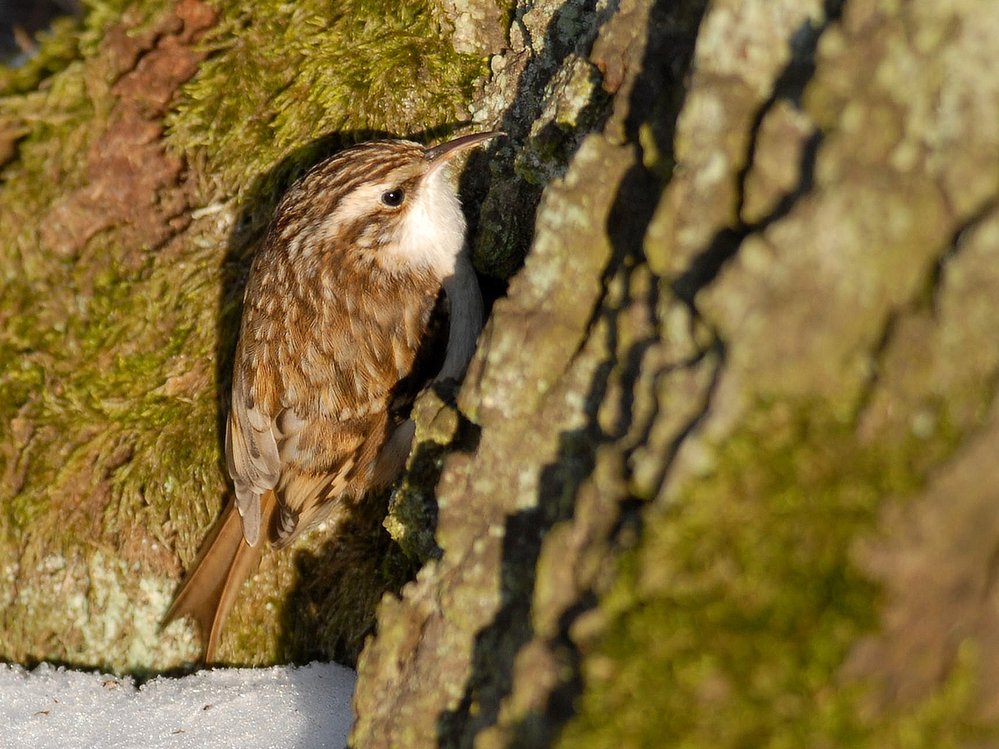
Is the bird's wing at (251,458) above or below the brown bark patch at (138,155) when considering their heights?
below

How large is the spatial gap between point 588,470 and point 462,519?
30 centimetres

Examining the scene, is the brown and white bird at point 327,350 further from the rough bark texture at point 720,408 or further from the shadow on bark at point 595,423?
the shadow on bark at point 595,423

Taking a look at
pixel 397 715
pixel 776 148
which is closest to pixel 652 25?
pixel 776 148

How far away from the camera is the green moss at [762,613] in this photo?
137cm

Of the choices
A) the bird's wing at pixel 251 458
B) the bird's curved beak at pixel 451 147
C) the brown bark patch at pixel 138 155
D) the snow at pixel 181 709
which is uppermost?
the bird's curved beak at pixel 451 147

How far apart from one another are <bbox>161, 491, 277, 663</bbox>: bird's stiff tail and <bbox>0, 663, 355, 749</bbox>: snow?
0.15m

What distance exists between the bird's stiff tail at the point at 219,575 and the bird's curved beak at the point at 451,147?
1063mm

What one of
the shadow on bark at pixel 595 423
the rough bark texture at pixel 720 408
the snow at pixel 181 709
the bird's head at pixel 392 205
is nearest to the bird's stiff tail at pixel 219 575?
the snow at pixel 181 709

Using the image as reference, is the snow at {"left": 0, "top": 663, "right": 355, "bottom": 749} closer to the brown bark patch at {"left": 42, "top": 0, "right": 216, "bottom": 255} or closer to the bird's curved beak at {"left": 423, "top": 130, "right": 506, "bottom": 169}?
the brown bark patch at {"left": 42, "top": 0, "right": 216, "bottom": 255}

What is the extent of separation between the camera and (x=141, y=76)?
298cm

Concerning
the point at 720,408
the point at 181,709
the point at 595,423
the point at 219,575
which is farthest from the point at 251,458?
the point at 720,408

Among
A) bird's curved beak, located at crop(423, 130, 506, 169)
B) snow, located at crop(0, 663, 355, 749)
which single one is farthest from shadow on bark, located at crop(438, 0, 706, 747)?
bird's curved beak, located at crop(423, 130, 506, 169)

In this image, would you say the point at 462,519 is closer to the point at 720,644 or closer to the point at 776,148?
the point at 720,644

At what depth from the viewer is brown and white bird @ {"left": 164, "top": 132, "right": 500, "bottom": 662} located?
9.58 feet
